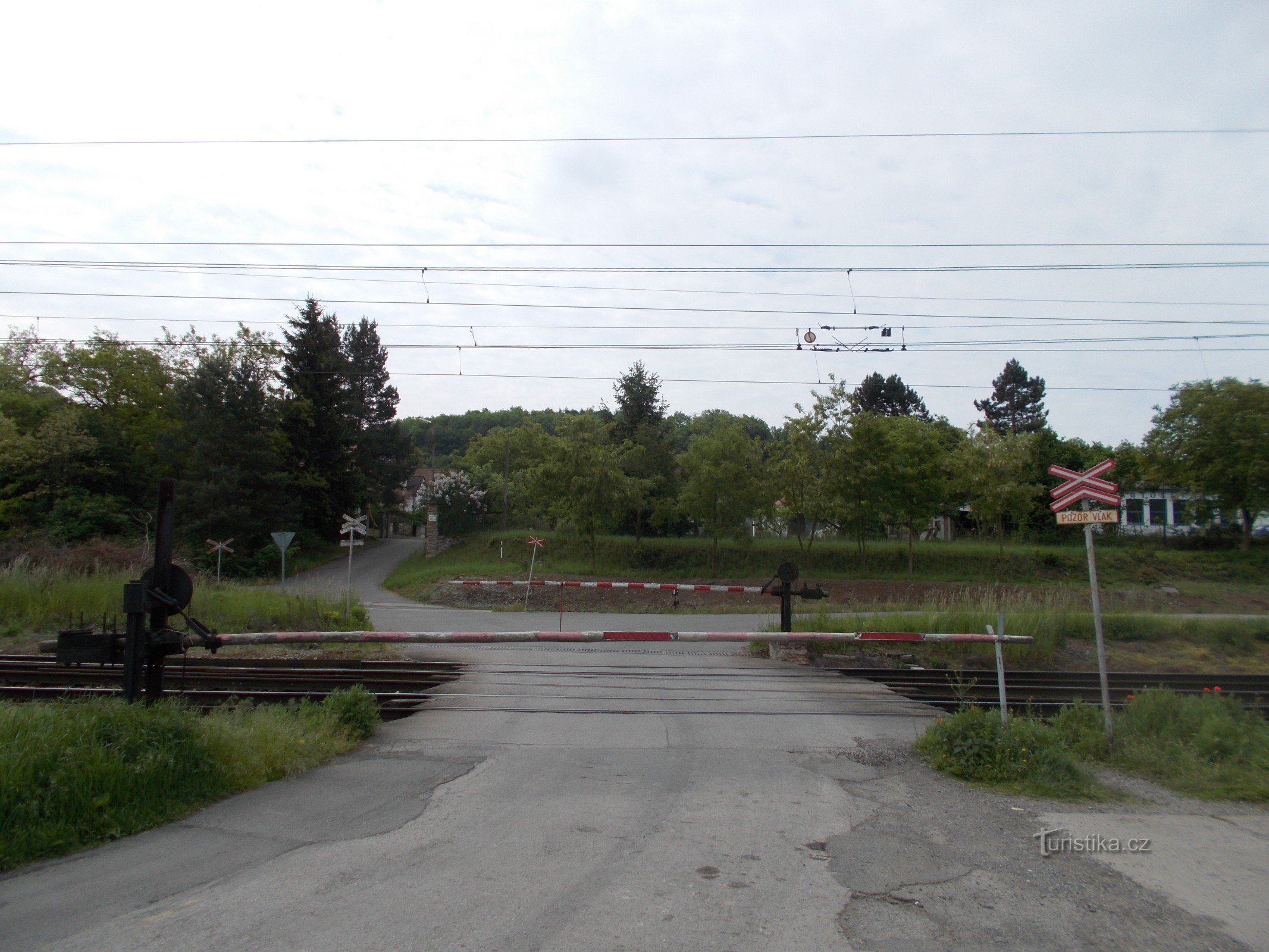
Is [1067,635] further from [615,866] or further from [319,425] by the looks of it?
[319,425]

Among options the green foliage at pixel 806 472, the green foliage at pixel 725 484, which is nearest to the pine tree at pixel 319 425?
the green foliage at pixel 725 484

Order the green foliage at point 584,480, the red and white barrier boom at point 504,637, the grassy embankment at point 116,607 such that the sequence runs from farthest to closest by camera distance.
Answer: the green foliage at point 584,480 → the grassy embankment at point 116,607 → the red and white barrier boom at point 504,637

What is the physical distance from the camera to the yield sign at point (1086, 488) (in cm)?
762

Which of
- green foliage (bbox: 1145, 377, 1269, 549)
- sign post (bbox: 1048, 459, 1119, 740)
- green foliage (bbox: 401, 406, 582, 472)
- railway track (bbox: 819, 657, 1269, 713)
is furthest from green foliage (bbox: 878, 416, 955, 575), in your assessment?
green foliage (bbox: 401, 406, 582, 472)

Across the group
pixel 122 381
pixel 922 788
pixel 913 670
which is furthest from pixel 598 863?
pixel 122 381

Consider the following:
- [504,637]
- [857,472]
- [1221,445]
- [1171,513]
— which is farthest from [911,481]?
[504,637]

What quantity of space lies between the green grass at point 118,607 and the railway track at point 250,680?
15.1 feet

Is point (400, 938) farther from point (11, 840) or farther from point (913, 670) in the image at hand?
point (913, 670)

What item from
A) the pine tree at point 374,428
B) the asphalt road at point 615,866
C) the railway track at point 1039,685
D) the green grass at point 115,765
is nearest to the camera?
the asphalt road at point 615,866

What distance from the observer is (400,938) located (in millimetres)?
3781

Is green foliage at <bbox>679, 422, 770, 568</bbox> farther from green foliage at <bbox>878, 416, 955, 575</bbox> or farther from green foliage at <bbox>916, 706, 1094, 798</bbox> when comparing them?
green foliage at <bbox>916, 706, 1094, 798</bbox>

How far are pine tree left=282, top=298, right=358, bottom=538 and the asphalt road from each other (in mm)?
45960

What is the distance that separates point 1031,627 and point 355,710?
47.7 feet

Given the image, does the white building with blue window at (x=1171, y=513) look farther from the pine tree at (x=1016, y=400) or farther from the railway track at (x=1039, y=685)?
the railway track at (x=1039, y=685)
